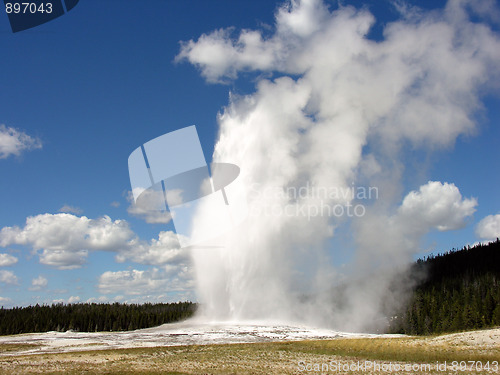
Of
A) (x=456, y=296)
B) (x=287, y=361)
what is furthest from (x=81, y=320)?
(x=456, y=296)

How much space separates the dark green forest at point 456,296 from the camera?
83938mm

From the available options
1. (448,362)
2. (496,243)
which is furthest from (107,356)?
(496,243)

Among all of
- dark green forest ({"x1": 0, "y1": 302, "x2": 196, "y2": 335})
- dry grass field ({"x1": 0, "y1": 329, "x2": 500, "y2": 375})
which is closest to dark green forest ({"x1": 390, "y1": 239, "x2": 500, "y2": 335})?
dry grass field ({"x1": 0, "y1": 329, "x2": 500, "y2": 375})

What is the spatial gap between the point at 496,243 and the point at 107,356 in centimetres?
15257

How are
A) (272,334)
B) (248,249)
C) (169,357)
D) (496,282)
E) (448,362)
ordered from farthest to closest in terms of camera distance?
1. (496,282)
2. (248,249)
3. (272,334)
4. (169,357)
5. (448,362)

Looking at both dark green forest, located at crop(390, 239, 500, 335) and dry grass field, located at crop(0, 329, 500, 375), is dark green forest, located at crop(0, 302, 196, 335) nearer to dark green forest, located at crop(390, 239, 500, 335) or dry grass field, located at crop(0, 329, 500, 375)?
dark green forest, located at crop(390, 239, 500, 335)

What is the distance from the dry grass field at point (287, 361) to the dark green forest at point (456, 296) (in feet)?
160

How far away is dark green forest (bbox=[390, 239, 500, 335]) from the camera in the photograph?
3305 inches

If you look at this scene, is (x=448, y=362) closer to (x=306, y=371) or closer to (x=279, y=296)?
(x=306, y=371)

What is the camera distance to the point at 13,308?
137 m

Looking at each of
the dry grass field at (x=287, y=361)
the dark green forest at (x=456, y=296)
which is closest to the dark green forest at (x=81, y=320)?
the dark green forest at (x=456, y=296)

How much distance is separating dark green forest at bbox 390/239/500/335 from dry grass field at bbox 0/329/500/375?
48.6m

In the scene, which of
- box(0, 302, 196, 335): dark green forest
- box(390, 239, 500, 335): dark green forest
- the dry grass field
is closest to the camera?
the dry grass field

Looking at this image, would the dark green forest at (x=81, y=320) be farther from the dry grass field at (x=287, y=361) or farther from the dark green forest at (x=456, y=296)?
the dry grass field at (x=287, y=361)
